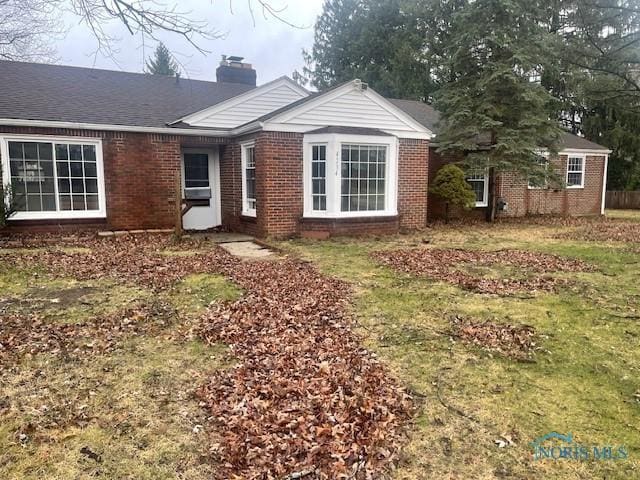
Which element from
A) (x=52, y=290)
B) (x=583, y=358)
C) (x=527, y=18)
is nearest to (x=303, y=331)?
(x=583, y=358)

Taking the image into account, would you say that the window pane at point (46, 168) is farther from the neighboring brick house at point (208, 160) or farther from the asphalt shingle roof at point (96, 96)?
the asphalt shingle roof at point (96, 96)

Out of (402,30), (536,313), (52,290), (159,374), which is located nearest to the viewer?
(159,374)

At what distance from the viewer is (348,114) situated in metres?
12.0

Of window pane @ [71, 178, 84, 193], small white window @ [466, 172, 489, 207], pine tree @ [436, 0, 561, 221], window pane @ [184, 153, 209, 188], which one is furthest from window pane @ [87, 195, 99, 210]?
small white window @ [466, 172, 489, 207]

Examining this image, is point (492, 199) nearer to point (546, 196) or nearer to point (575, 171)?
point (546, 196)

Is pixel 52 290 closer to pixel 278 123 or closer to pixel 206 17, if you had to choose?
pixel 206 17

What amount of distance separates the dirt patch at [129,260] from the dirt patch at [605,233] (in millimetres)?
8956

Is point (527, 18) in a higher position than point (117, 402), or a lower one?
higher

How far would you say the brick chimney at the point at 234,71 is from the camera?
1756 cm

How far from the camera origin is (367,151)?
11812 mm

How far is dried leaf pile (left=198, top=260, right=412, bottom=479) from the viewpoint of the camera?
2713mm

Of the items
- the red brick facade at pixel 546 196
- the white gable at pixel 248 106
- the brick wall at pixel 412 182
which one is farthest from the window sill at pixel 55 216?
the red brick facade at pixel 546 196

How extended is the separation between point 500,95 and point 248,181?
8692 millimetres

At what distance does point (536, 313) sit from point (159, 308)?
4470mm
